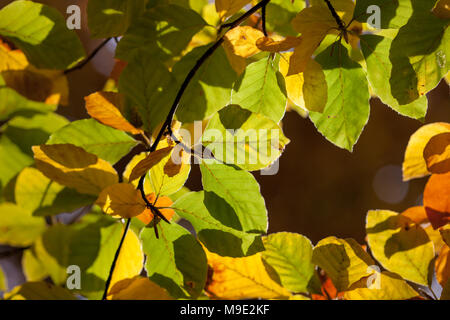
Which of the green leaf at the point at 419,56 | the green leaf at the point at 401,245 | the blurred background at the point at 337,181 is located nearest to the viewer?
the green leaf at the point at 419,56

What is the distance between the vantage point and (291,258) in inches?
22.4

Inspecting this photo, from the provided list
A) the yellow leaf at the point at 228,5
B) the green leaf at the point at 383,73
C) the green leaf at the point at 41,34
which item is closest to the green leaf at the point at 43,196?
the green leaf at the point at 41,34

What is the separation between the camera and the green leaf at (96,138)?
1.88ft

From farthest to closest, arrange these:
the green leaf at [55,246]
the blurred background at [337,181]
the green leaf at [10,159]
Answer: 1. the blurred background at [337,181]
2. the green leaf at [55,246]
3. the green leaf at [10,159]

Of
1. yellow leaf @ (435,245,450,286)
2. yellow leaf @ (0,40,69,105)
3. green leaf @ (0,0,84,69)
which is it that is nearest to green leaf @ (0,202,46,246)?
yellow leaf @ (0,40,69,105)

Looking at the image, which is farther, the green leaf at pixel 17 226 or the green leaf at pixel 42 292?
the green leaf at pixel 17 226

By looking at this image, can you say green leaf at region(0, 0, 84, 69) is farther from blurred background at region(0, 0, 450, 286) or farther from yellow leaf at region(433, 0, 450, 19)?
blurred background at region(0, 0, 450, 286)

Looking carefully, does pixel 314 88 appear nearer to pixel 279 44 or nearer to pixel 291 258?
pixel 279 44

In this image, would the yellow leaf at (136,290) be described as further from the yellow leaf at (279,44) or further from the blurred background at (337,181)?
the blurred background at (337,181)

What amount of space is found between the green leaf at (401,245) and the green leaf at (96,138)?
0.37m

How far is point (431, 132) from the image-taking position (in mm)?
577

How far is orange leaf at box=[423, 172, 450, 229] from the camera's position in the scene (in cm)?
53

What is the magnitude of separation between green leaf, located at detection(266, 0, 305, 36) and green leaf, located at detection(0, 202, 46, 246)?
613 millimetres

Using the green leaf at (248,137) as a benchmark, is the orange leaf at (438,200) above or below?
below
